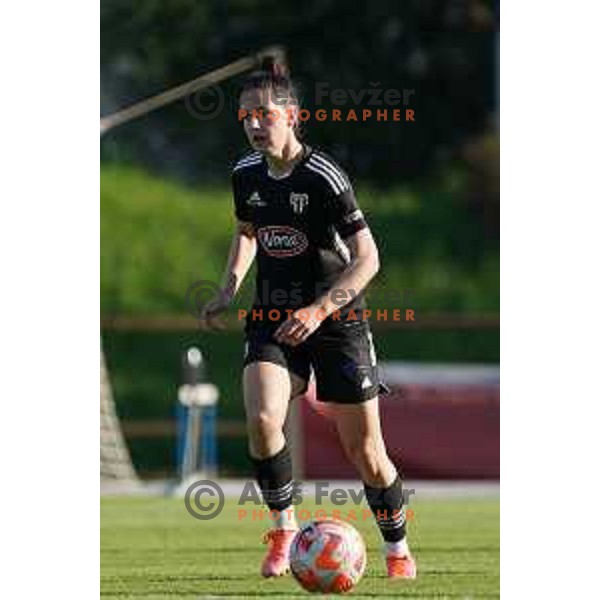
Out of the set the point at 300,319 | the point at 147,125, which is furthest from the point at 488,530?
the point at 147,125

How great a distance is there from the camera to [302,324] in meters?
8.82

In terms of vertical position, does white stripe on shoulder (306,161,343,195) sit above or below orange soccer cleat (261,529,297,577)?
above

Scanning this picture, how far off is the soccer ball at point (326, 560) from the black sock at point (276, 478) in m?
0.54

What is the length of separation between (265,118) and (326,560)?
7.02 feet

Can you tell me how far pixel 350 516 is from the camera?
1484 centimetres

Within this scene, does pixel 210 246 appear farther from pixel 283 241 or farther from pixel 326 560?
pixel 326 560

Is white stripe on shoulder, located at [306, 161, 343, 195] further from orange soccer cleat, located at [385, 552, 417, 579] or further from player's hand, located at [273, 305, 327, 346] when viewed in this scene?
orange soccer cleat, located at [385, 552, 417, 579]

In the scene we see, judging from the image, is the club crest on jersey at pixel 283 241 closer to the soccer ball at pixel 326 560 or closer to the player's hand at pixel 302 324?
the player's hand at pixel 302 324

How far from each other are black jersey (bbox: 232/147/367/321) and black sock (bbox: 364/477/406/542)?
887 mm

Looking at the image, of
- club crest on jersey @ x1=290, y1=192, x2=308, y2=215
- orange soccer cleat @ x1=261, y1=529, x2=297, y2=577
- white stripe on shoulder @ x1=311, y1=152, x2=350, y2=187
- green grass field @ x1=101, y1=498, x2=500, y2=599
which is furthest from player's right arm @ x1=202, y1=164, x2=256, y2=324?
green grass field @ x1=101, y1=498, x2=500, y2=599

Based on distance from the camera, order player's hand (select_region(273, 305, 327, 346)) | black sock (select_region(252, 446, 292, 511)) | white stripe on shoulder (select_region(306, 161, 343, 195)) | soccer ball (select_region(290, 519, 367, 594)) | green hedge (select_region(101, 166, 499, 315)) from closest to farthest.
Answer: soccer ball (select_region(290, 519, 367, 594)) → player's hand (select_region(273, 305, 327, 346)) → white stripe on shoulder (select_region(306, 161, 343, 195)) → black sock (select_region(252, 446, 292, 511)) → green hedge (select_region(101, 166, 499, 315))

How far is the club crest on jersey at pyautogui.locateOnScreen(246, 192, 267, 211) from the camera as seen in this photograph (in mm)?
9273

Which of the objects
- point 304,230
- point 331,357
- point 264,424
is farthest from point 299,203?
point 264,424
